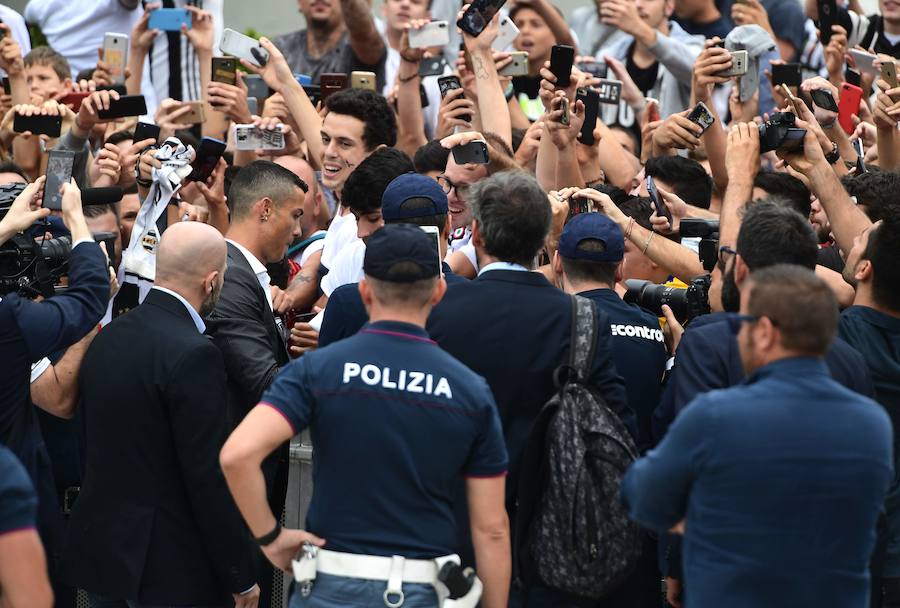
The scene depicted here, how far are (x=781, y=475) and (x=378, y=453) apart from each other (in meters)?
1.09

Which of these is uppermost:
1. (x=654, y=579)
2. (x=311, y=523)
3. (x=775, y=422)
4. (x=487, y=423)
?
(x=775, y=422)

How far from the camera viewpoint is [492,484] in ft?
12.1

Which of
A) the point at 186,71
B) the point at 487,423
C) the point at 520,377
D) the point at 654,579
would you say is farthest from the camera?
the point at 186,71

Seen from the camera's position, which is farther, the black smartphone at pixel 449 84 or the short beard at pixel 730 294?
the black smartphone at pixel 449 84

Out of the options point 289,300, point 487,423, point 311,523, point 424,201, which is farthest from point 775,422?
point 289,300

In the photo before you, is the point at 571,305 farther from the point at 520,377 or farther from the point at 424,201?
the point at 424,201

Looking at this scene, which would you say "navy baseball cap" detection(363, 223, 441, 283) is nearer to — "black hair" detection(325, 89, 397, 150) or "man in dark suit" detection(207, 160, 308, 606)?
"man in dark suit" detection(207, 160, 308, 606)

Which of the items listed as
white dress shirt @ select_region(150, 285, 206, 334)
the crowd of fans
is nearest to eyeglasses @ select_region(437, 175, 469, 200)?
the crowd of fans

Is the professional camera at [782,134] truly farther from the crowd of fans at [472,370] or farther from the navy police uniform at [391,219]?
the navy police uniform at [391,219]

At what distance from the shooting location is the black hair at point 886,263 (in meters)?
4.39

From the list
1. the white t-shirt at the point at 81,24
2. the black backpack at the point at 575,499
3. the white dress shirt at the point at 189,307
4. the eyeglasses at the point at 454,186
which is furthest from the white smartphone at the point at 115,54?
the black backpack at the point at 575,499

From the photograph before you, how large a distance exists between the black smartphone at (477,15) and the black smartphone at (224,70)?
1427 mm

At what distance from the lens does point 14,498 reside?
3092 millimetres

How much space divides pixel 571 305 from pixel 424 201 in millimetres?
766
